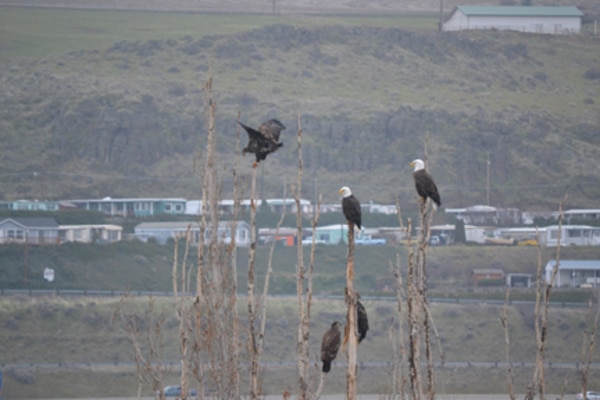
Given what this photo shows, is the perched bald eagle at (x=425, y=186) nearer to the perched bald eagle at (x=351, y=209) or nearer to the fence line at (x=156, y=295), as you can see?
the perched bald eagle at (x=351, y=209)

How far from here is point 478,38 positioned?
137m

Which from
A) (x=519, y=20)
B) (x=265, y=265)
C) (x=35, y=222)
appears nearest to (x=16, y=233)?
(x=35, y=222)

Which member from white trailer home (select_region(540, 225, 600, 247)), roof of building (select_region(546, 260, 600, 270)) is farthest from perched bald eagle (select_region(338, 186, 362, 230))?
white trailer home (select_region(540, 225, 600, 247))

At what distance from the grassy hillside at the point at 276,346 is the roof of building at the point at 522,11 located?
8839 centimetres

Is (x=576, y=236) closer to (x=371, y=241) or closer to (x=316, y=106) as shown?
(x=371, y=241)

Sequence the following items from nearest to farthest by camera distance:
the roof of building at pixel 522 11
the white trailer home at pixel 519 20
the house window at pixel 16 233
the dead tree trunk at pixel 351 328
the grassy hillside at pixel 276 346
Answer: the dead tree trunk at pixel 351 328 < the grassy hillside at pixel 276 346 < the house window at pixel 16 233 < the white trailer home at pixel 519 20 < the roof of building at pixel 522 11

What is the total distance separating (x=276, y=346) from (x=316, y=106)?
2393 inches

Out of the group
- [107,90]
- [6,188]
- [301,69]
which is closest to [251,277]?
[6,188]

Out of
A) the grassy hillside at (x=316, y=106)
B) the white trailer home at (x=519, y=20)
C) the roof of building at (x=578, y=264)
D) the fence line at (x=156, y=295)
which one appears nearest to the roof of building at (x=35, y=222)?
the grassy hillside at (x=316, y=106)

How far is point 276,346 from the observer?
53.8 metres

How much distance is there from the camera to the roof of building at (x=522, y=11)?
463ft

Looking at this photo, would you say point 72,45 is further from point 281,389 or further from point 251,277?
point 251,277

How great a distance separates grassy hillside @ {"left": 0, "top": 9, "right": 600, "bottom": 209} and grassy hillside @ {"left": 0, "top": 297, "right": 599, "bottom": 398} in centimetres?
2125

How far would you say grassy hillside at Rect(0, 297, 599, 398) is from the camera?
45.7 m
